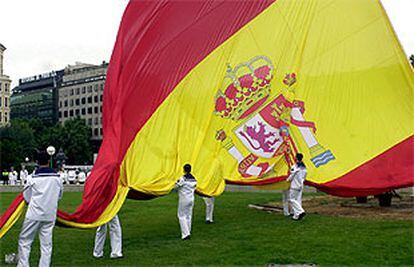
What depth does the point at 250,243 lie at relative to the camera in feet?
38.9

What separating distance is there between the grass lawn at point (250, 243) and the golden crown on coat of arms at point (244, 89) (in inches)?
119

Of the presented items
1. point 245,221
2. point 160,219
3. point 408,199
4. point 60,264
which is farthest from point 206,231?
point 408,199

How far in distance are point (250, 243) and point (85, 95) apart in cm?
9535

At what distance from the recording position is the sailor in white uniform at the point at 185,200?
12938mm

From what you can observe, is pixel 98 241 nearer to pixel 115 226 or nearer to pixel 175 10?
pixel 115 226

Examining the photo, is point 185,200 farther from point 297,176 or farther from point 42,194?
point 42,194

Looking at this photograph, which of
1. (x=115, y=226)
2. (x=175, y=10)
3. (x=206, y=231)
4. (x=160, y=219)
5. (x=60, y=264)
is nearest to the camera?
(x=60, y=264)

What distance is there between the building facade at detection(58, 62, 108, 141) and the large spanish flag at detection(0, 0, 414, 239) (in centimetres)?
8428

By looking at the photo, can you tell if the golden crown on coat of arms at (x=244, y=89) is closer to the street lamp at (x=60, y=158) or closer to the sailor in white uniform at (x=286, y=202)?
the sailor in white uniform at (x=286, y=202)

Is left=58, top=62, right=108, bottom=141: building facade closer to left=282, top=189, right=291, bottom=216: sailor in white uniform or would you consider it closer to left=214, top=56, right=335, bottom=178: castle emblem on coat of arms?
left=282, top=189, right=291, bottom=216: sailor in white uniform

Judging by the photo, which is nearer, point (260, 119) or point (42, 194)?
point (42, 194)

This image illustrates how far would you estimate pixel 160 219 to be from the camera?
55.2 feet

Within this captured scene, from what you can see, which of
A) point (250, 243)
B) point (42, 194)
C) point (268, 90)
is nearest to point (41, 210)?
point (42, 194)

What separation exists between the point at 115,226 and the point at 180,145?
349 centimetres
